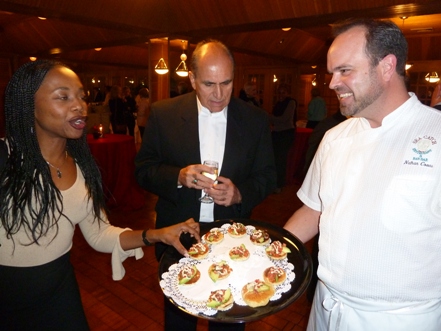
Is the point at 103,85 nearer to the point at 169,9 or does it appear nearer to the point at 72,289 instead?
the point at 169,9

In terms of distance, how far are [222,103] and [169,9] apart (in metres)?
5.95

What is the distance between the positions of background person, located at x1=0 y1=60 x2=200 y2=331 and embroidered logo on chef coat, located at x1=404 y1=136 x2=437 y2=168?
1.35 m

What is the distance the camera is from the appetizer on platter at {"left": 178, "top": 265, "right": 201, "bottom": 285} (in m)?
1.42

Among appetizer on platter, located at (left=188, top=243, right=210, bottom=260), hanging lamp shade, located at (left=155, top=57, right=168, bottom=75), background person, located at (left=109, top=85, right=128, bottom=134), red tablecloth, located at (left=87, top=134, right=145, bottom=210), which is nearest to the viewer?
appetizer on platter, located at (left=188, top=243, right=210, bottom=260)

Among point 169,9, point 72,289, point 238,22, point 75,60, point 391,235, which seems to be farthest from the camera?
point 75,60

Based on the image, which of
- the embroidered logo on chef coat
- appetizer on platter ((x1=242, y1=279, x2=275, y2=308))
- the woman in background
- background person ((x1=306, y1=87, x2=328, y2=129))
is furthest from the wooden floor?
background person ((x1=306, y1=87, x2=328, y2=129))

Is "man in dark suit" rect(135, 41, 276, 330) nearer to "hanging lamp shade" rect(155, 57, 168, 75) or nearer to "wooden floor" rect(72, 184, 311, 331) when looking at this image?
"wooden floor" rect(72, 184, 311, 331)

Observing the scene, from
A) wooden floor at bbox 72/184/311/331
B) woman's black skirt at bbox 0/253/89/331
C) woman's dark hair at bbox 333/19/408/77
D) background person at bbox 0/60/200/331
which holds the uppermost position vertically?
woman's dark hair at bbox 333/19/408/77

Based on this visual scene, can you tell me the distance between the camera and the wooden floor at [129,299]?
258 cm

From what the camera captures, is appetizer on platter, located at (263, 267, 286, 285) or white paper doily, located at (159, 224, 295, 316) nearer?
white paper doily, located at (159, 224, 295, 316)

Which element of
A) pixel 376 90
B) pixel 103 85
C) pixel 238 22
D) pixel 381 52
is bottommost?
pixel 103 85

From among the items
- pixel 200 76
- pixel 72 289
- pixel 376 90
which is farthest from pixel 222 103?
pixel 72 289

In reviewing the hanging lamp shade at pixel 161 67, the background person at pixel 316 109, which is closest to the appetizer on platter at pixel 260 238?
the hanging lamp shade at pixel 161 67

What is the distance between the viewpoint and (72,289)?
1.49m
